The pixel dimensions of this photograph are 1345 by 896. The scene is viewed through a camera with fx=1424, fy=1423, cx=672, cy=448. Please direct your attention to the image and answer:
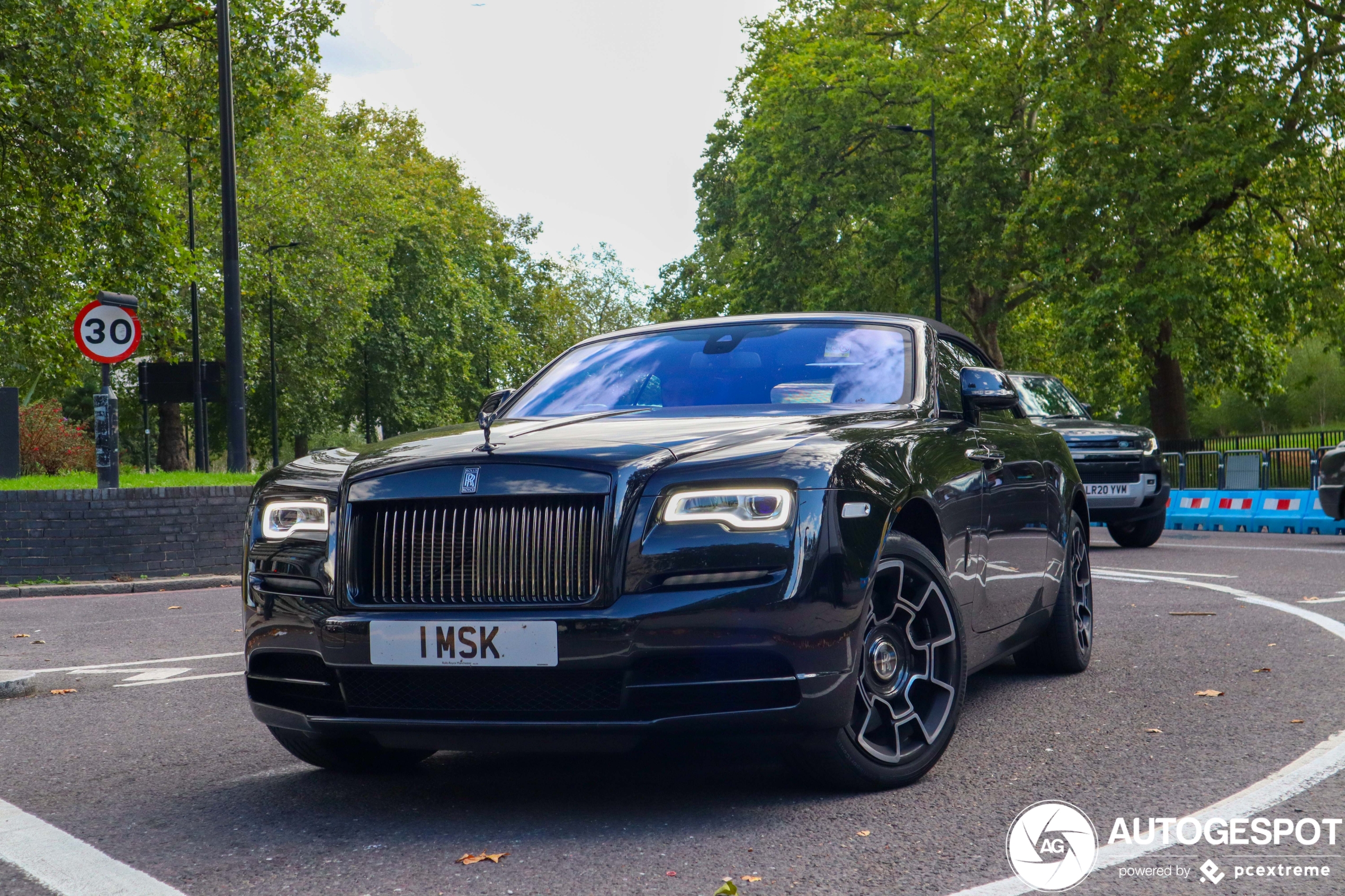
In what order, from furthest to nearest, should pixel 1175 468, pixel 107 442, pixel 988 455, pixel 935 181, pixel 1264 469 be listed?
pixel 935 181 → pixel 1175 468 → pixel 1264 469 → pixel 107 442 → pixel 988 455

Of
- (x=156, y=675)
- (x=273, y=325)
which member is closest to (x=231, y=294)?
(x=156, y=675)

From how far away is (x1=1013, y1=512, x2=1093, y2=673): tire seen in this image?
642cm

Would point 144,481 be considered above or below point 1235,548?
above

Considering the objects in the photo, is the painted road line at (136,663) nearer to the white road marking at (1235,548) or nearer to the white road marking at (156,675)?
the white road marking at (156,675)

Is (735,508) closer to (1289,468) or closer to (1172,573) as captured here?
(1172,573)

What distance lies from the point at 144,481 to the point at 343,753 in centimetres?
1466

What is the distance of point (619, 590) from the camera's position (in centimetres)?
378

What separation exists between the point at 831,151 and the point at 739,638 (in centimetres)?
3252

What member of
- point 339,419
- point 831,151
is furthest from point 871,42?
point 339,419

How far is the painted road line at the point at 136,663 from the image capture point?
7895mm

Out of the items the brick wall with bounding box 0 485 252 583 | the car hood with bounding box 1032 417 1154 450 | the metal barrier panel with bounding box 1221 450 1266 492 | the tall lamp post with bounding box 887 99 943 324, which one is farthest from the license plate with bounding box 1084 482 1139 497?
the tall lamp post with bounding box 887 99 943 324

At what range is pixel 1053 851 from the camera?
361 cm

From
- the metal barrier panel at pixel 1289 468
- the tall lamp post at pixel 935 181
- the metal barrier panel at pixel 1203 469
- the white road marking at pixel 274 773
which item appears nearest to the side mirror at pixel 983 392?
the white road marking at pixel 274 773

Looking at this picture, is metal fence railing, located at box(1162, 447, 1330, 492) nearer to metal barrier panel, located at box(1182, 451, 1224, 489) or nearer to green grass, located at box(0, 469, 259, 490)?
metal barrier panel, located at box(1182, 451, 1224, 489)
